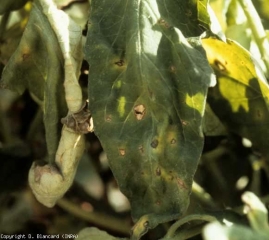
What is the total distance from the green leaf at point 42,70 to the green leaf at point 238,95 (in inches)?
7.8

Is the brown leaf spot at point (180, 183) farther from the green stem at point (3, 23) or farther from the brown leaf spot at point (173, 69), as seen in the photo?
the green stem at point (3, 23)

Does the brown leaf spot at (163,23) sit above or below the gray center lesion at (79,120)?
above

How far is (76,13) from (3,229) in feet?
1.23

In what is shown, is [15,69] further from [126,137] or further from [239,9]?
[239,9]

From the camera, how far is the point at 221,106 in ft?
3.40

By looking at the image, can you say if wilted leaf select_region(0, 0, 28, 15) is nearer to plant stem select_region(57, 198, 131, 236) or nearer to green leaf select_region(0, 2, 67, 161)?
green leaf select_region(0, 2, 67, 161)

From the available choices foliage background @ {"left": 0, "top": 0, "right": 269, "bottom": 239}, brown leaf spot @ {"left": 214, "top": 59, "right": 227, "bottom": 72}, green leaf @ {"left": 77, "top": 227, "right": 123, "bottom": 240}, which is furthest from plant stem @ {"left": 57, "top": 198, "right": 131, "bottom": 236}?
brown leaf spot @ {"left": 214, "top": 59, "right": 227, "bottom": 72}

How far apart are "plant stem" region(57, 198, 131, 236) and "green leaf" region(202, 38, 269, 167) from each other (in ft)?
0.83

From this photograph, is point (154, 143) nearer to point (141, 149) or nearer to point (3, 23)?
point (141, 149)

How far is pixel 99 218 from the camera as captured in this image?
1.18 m

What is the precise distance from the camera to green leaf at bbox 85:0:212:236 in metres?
0.86

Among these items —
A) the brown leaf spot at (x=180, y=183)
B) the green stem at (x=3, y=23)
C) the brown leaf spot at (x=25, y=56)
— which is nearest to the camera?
the brown leaf spot at (x=180, y=183)

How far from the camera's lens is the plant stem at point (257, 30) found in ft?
3.19

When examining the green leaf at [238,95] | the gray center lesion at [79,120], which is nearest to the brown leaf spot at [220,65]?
the green leaf at [238,95]
